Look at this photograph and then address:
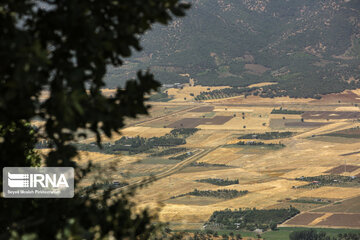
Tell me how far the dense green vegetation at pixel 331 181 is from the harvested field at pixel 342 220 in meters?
31.8

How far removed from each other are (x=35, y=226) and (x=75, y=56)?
384cm

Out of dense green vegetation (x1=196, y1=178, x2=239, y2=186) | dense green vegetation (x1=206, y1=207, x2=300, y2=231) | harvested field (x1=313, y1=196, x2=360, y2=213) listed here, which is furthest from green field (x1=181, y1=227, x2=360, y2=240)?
dense green vegetation (x1=196, y1=178, x2=239, y2=186)

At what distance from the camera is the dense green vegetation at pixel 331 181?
543 ft

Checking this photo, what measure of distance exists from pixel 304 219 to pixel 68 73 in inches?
4932

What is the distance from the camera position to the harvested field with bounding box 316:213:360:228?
126188 mm

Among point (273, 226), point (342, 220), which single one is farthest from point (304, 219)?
point (273, 226)

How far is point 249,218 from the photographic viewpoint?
134 m

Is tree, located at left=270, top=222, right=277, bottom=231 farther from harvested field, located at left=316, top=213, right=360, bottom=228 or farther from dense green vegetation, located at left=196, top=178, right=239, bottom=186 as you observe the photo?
dense green vegetation, located at left=196, top=178, right=239, bottom=186

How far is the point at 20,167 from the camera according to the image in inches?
634

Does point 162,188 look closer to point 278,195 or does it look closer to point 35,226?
point 278,195

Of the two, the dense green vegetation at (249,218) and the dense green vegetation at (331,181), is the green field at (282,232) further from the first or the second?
the dense green vegetation at (331,181)

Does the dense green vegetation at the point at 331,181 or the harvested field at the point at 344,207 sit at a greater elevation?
the dense green vegetation at the point at 331,181

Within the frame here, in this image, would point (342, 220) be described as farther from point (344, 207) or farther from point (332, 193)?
point (332, 193)

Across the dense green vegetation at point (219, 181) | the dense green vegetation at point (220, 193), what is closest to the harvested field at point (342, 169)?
the dense green vegetation at point (219, 181)
